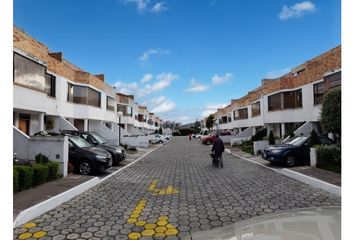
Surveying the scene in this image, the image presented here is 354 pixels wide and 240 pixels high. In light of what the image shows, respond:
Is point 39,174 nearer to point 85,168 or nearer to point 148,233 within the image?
point 85,168

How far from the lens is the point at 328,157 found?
11359mm

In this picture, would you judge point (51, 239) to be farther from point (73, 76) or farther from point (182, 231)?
point (73, 76)

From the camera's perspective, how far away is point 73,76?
2323cm

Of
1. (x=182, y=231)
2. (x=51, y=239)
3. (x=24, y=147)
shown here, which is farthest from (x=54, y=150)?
(x=182, y=231)

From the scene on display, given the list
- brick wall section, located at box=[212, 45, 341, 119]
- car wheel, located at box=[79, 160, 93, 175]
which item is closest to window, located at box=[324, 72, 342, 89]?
brick wall section, located at box=[212, 45, 341, 119]

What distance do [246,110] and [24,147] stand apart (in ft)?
110

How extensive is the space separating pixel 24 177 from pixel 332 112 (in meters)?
11.7

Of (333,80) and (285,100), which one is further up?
(333,80)

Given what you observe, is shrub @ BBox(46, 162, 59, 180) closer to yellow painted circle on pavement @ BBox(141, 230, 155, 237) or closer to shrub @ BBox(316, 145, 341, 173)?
yellow painted circle on pavement @ BBox(141, 230, 155, 237)

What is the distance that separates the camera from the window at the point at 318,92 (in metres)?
19.6

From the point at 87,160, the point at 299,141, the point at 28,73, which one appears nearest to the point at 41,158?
the point at 87,160

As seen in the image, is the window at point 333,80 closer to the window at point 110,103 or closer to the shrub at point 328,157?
the shrub at point 328,157

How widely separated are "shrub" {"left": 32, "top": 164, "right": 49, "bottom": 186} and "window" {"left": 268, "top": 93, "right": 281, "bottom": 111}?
21.5 metres

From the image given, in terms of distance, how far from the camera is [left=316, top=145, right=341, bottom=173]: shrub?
1102cm
